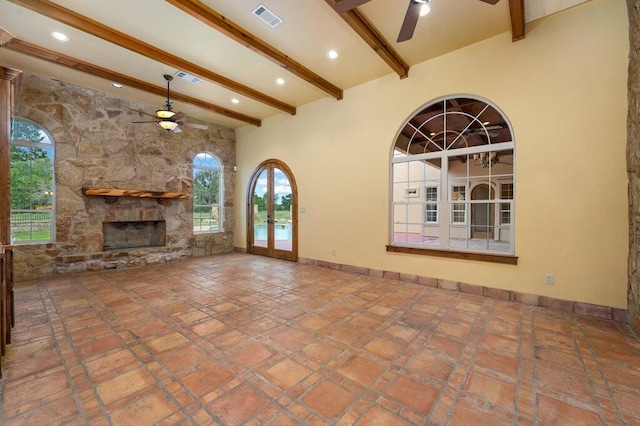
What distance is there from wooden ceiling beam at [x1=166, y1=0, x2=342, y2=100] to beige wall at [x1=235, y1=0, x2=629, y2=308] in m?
1.18

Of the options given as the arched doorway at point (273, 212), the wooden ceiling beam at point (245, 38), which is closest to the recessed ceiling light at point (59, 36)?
the wooden ceiling beam at point (245, 38)

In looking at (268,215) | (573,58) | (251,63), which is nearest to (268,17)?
(251,63)

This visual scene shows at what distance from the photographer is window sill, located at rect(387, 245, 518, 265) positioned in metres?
3.59

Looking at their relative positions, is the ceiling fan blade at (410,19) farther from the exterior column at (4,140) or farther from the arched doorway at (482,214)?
the exterior column at (4,140)

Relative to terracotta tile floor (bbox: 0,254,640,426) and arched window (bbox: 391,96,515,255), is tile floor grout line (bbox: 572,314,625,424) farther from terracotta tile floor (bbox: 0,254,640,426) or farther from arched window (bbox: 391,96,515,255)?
arched window (bbox: 391,96,515,255)

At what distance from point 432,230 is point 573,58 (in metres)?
2.73

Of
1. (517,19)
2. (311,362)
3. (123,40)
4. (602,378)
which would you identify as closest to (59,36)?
(123,40)

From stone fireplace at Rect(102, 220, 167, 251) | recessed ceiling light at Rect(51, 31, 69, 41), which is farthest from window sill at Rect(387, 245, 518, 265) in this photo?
recessed ceiling light at Rect(51, 31, 69, 41)

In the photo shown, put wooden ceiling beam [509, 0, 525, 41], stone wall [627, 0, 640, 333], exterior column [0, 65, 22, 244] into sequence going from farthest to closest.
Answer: wooden ceiling beam [509, 0, 525, 41], stone wall [627, 0, 640, 333], exterior column [0, 65, 22, 244]

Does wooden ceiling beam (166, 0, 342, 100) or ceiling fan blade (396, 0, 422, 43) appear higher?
wooden ceiling beam (166, 0, 342, 100)

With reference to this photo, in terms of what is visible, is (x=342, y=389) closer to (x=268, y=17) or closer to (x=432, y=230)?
(x=432, y=230)

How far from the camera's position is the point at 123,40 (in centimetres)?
352

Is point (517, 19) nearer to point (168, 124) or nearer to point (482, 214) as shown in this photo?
point (482, 214)

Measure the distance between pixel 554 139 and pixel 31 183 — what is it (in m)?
8.22
